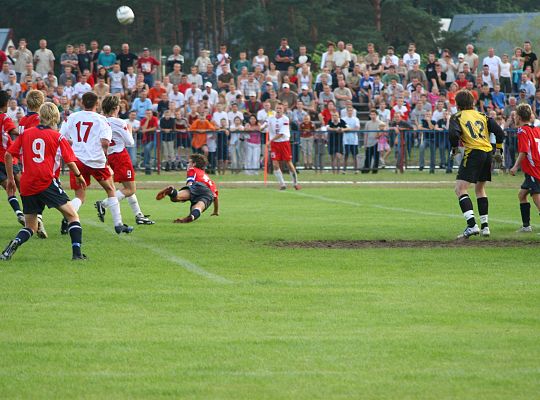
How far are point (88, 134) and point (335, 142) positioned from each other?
54.2 feet

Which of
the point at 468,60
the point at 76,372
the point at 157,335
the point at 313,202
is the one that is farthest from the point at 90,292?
the point at 468,60

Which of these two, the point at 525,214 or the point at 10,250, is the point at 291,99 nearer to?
the point at 525,214

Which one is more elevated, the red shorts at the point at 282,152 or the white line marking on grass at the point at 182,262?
the red shorts at the point at 282,152

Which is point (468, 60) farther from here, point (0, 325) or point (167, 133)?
point (0, 325)

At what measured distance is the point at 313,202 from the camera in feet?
68.5

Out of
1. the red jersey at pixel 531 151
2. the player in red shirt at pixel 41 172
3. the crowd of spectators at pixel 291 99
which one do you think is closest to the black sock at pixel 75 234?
the player in red shirt at pixel 41 172

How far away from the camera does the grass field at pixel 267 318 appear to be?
6.34 meters

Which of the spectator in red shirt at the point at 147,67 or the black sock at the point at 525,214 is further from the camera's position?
the spectator in red shirt at the point at 147,67

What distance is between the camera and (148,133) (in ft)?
95.8

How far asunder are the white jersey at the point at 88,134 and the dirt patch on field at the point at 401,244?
2.51 meters

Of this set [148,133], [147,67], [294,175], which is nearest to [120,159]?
[294,175]

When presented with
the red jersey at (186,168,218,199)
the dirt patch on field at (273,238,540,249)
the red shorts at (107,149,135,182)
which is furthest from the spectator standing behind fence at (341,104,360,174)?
the dirt patch on field at (273,238,540,249)

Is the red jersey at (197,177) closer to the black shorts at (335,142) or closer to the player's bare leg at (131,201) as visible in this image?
the player's bare leg at (131,201)

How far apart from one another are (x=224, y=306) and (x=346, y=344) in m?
1.69
